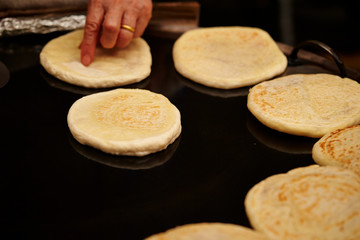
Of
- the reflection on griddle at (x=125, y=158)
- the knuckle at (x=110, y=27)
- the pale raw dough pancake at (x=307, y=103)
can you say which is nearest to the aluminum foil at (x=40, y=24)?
the knuckle at (x=110, y=27)

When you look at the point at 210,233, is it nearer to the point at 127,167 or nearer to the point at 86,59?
the point at 127,167

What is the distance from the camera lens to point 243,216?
4.25 ft

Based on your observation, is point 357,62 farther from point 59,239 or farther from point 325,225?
point 59,239

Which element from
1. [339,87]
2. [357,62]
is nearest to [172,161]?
[339,87]

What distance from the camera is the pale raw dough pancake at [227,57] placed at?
2.07m

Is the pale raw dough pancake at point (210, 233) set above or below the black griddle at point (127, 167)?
above

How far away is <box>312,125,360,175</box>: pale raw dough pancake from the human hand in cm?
115

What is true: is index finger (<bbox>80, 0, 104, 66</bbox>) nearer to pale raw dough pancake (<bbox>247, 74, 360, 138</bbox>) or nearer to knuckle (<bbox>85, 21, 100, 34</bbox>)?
knuckle (<bbox>85, 21, 100, 34</bbox>)

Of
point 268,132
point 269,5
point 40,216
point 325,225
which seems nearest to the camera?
point 325,225

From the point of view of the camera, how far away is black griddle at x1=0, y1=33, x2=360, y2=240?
1276 mm

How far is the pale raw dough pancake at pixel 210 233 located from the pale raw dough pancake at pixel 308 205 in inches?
2.5

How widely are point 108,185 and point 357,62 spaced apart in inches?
125

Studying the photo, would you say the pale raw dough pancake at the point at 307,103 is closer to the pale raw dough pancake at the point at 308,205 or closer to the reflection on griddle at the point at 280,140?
Answer: the reflection on griddle at the point at 280,140

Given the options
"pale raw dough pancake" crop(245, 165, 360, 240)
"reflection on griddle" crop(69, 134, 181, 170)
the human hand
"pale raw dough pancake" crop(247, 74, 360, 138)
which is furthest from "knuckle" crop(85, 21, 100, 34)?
"pale raw dough pancake" crop(245, 165, 360, 240)
